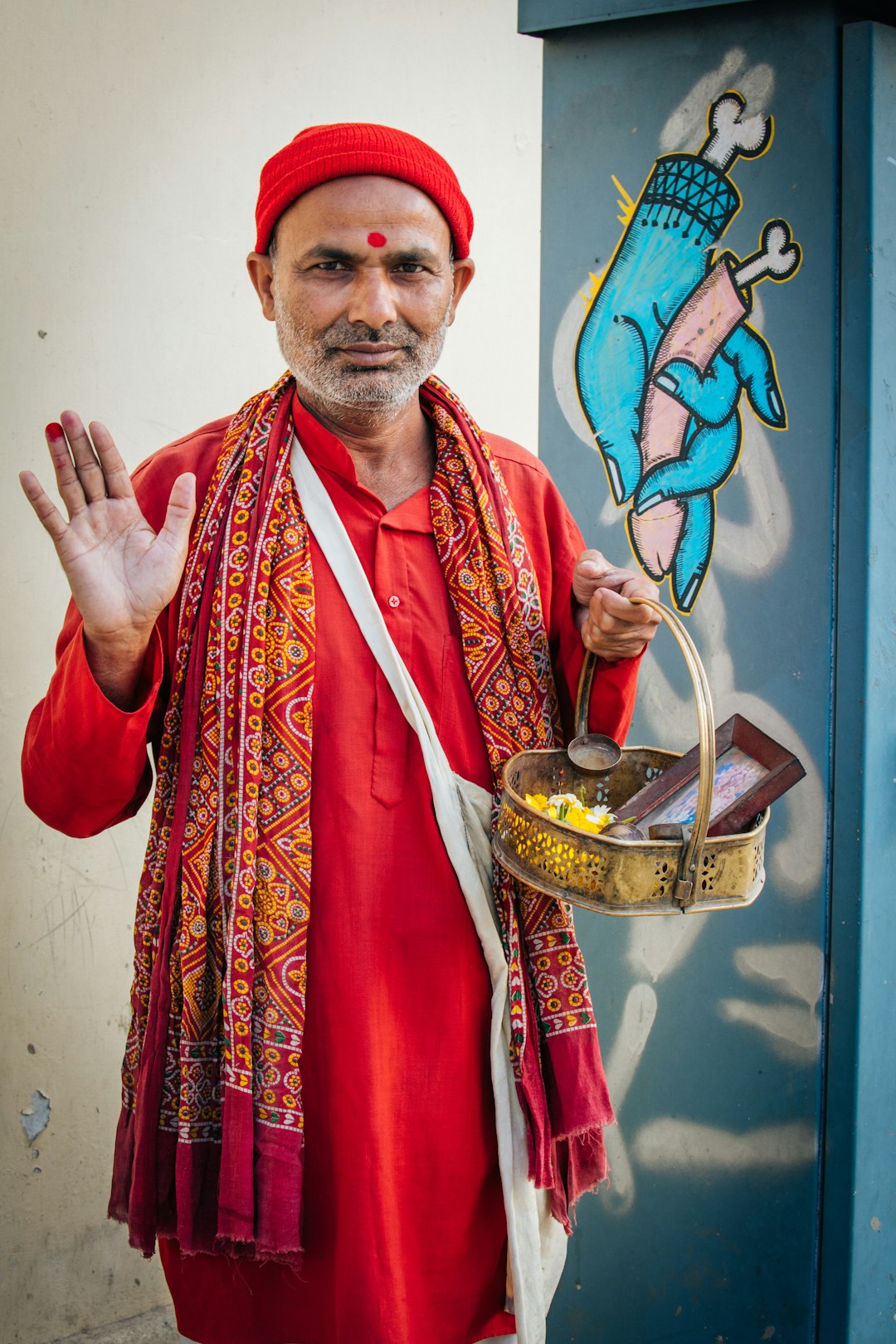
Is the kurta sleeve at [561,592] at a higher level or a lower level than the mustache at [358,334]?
lower

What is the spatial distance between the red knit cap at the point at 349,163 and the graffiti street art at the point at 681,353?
783mm

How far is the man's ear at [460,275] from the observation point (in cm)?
204

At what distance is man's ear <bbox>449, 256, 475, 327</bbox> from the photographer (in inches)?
80.4

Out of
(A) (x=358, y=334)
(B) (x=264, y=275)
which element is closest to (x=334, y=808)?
(A) (x=358, y=334)

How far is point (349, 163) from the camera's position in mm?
1860

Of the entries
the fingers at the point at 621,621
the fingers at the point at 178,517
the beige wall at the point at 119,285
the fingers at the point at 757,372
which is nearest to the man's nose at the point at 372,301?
the fingers at the point at 178,517

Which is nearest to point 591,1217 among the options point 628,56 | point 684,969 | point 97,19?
point 684,969

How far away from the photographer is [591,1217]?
280 centimetres

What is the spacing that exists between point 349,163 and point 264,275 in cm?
27

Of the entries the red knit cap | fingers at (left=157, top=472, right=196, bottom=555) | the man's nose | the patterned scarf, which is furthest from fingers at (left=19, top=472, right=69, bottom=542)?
the red knit cap

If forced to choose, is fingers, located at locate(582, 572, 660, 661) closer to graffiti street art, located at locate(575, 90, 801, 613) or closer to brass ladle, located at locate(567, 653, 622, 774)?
brass ladle, located at locate(567, 653, 622, 774)

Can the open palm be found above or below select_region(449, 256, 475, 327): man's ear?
below

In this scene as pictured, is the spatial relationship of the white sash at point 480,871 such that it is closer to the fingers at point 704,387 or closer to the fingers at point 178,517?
the fingers at point 178,517

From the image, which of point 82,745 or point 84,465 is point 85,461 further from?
point 82,745
